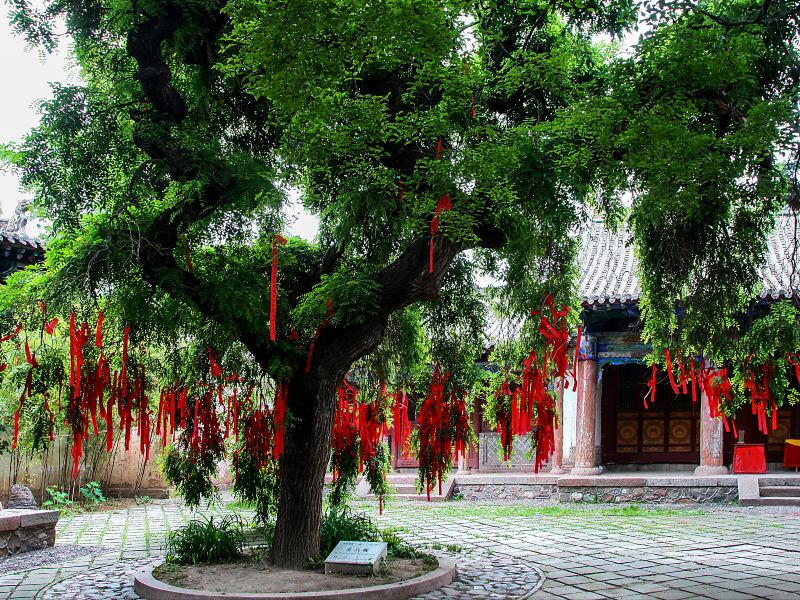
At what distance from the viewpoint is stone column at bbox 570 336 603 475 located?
15.9 meters

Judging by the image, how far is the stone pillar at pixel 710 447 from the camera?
15.2 m

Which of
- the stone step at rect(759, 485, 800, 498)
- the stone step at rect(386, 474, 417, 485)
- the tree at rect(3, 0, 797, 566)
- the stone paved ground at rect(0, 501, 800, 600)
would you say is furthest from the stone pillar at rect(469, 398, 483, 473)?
the tree at rect(3, 0, 797, 566)

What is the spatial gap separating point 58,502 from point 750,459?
1275 centimetres

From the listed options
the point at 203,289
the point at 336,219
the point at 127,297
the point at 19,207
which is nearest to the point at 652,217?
the point at 336,219

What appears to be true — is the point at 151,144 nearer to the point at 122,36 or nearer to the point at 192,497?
the point at 122,36

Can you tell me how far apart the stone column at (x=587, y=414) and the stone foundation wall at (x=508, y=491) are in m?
0.61

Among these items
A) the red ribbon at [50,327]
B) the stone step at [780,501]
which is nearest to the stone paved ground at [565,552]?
the stone step at [780,501]

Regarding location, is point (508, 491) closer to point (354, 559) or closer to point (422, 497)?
point (422, 497)

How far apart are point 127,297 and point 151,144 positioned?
118 cm

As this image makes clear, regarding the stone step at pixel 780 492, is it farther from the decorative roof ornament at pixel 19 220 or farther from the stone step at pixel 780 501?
the decorative roof ornament at pixel 19 220

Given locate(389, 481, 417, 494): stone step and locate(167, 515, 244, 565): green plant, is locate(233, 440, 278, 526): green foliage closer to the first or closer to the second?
A: locate(167, 515, 244, 565): green plant

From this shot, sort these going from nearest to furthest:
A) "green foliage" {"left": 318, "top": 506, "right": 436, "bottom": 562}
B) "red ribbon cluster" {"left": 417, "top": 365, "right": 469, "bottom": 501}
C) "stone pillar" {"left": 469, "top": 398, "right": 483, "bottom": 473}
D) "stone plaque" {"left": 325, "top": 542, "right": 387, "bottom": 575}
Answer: "stone plaque" {"left": 325, "top": 542, "right": 387, "bottom": 575} → "green foliage" {"left": 318, "top": 506, "right": 436, "bottom": 562} → "red ribbon cluster" {"left": 417, "top": 365, "right": 469, "bottom": 501} → "stone pillar" {"left": 469, "top": 398, "right": 483, "bottom": 473}

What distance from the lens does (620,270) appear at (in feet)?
54.3

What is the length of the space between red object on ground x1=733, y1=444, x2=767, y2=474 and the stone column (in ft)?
8.39
